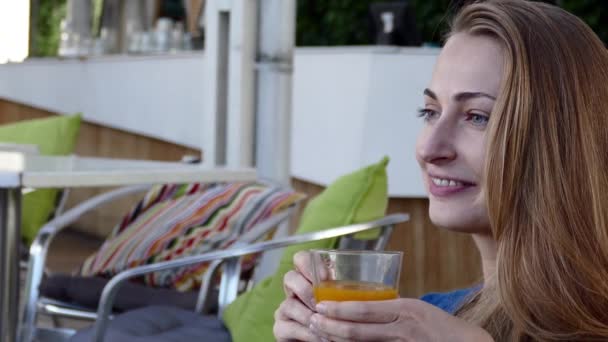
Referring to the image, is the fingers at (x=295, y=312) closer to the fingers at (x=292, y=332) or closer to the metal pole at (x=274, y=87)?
the fingers at (x=292, y=332)

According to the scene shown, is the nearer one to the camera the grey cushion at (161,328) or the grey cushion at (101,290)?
the grey cushion at (161,328)

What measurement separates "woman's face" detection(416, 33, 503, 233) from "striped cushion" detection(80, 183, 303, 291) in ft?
6.33

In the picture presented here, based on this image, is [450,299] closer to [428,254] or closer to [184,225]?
[184,225]

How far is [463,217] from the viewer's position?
1.40m

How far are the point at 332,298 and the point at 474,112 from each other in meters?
0.34

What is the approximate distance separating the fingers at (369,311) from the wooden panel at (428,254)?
4.21 meters

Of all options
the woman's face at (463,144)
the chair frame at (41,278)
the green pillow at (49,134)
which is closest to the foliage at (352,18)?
the green pillow at (49,134)

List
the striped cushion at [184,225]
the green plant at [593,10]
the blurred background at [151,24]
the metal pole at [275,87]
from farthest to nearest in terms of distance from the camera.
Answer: the green plant at [593,10], the blurred background at [151,24], the metal pole at [275,87], the striped cushion at [184,225]

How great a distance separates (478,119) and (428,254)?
408cm

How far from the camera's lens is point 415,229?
5504 mm

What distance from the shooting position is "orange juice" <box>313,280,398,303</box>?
3.86 ft

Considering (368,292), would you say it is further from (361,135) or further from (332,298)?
(361,135)

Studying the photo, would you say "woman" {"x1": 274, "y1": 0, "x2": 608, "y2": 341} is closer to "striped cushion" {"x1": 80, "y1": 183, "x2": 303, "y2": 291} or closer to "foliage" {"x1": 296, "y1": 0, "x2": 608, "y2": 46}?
"striped cushion" {"x1": 80, "y1": 183, "x2": 303, "y2": 291}

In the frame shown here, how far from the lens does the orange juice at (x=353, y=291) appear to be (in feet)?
3.86
